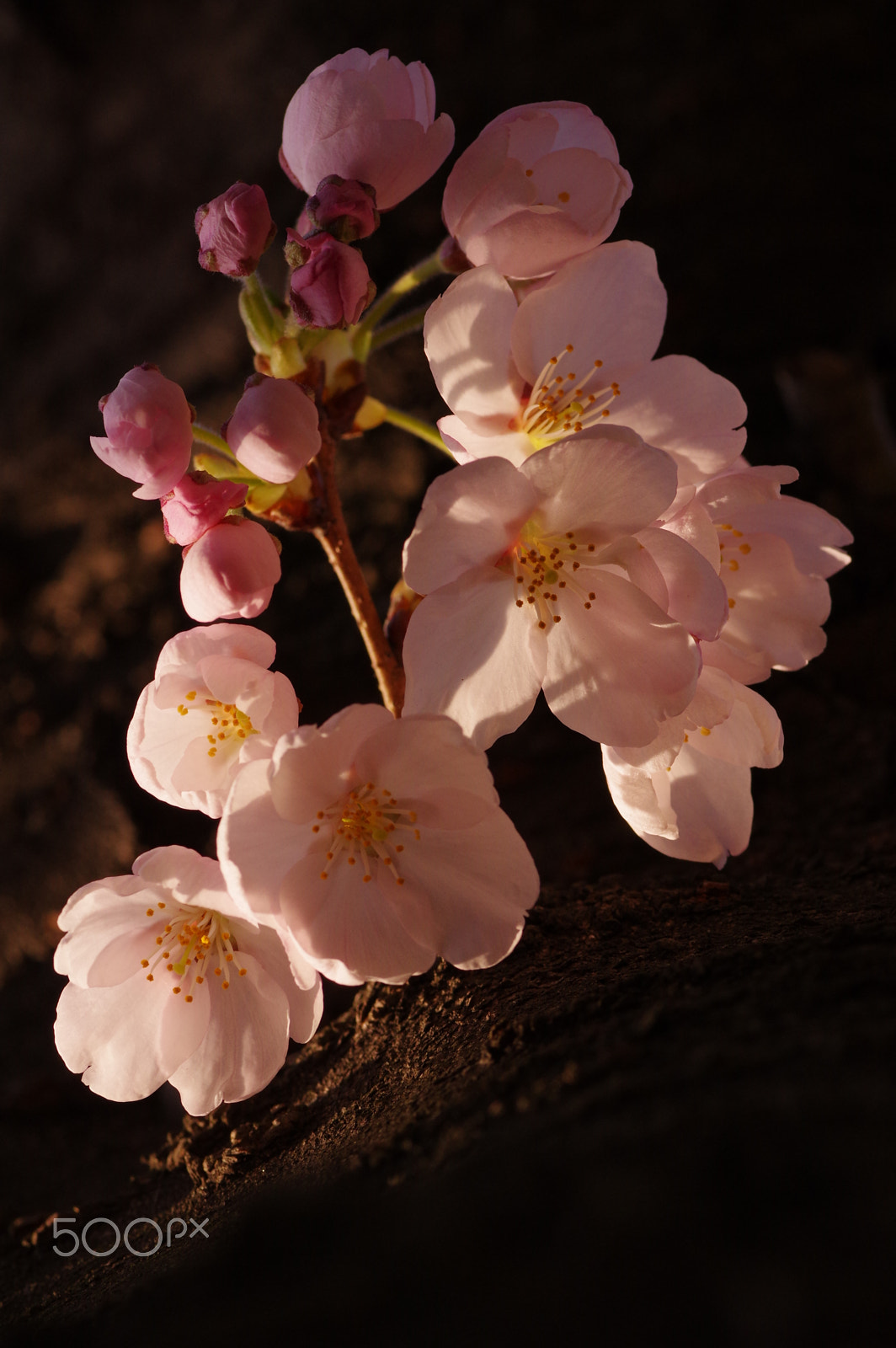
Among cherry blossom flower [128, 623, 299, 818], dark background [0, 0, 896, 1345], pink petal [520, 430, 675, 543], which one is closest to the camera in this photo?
dark background [0, 0, 896, 1345]

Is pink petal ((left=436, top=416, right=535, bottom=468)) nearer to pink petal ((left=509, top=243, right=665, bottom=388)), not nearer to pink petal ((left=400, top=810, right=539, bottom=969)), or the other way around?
pink petal ((left=509, top=243, right=665, bottom=388))

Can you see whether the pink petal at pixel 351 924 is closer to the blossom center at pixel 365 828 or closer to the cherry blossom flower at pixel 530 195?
the blossom center at pixel 365 828

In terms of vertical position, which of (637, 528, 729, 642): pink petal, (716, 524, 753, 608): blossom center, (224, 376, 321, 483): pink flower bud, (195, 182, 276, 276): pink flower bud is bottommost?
(716, 524, 753, 608): blossom center

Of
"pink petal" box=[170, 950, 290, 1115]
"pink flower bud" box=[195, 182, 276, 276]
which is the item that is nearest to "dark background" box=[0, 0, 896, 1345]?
"pink petal" box=[170, 950, 290, 1115]

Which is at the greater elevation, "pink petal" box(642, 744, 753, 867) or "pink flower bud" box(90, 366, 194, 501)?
"pink flower bud" box(90, 366, 194, 501)

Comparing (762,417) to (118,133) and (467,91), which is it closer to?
(467,91)

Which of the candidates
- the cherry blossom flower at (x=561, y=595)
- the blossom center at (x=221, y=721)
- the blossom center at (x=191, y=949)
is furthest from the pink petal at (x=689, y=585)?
the blossom center at (x=191, y=949)

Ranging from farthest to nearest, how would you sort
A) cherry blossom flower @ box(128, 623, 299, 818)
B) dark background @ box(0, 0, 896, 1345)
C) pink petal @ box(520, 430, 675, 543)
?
cherry blossom flower @ box(128, 623, 299, 818) → pink petal @ box(520, 430, 675, 543) → dark background @ box(0, 0, 896, 1345)
